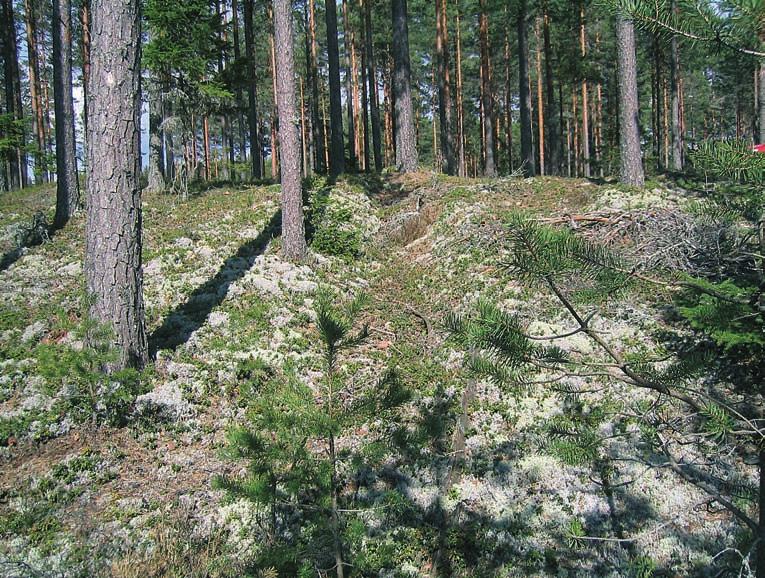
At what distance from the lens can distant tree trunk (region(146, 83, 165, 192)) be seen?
13.4 meters

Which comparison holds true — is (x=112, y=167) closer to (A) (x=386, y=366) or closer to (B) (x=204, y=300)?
(B) (x=204, y=300)

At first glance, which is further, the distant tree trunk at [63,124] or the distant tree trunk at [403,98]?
the distant tree trunk at [403,98]

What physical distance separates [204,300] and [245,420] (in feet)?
9.71

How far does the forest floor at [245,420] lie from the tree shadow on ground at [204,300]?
4 centimetres

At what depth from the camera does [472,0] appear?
2247 centimetres

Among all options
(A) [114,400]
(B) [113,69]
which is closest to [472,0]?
(B) [113,69]

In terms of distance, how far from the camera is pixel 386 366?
20.9ft

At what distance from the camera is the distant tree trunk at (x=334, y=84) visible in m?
14.3

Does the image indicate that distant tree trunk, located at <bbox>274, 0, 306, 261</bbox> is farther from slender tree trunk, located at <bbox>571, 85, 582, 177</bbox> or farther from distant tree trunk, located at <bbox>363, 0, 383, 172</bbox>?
slender tree trunk, located at <bbox>571, 85, 582, 177</bbox>

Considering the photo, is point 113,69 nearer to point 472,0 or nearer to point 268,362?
point 268,362

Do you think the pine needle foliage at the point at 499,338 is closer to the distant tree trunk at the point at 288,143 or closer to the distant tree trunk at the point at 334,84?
the distant tree trunk at the point at 288,143

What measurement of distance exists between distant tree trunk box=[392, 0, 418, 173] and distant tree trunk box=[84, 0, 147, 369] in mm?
8867

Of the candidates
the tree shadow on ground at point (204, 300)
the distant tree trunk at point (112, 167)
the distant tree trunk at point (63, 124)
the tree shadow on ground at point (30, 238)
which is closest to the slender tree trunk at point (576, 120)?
the tree shadow on ground at point (204, 300)

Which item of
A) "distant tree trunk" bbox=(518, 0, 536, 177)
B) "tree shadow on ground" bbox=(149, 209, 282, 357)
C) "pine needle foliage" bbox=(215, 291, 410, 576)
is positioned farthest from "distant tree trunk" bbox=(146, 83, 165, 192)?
"distant tree trunk" bbox=(518, 0, 536, 177)
